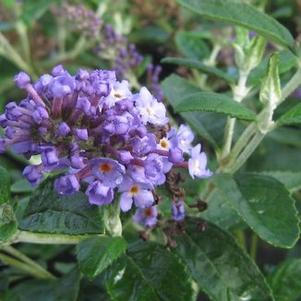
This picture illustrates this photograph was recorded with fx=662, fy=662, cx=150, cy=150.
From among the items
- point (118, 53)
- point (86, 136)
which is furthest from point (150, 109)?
point (118, 53)

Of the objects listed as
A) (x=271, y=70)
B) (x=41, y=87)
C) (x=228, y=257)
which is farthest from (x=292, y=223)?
(x=41, y=87)

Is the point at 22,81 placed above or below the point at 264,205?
above

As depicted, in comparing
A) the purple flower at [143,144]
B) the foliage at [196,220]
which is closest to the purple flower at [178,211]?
the foliage at [196,220]

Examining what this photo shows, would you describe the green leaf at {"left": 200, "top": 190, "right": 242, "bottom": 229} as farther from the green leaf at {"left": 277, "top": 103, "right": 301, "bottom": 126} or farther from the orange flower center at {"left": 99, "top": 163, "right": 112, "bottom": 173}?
the orange flower center at {"left": 99, "top": 163, "right": 112, "bottom": 173}

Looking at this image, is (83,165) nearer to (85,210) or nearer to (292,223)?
(85,210)

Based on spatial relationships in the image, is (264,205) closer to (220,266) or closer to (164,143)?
(220,266)

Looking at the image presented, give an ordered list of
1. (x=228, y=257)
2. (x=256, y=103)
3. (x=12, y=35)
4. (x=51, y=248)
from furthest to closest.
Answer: (x=12, y=35) < (x=256, y=103) < (x=51, y=248) < (x=228, y=257)

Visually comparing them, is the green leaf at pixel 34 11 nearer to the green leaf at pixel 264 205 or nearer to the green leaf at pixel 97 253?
the green leaf at pixel 264 205

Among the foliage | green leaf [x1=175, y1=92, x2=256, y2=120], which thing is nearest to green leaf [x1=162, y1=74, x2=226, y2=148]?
the foliage
